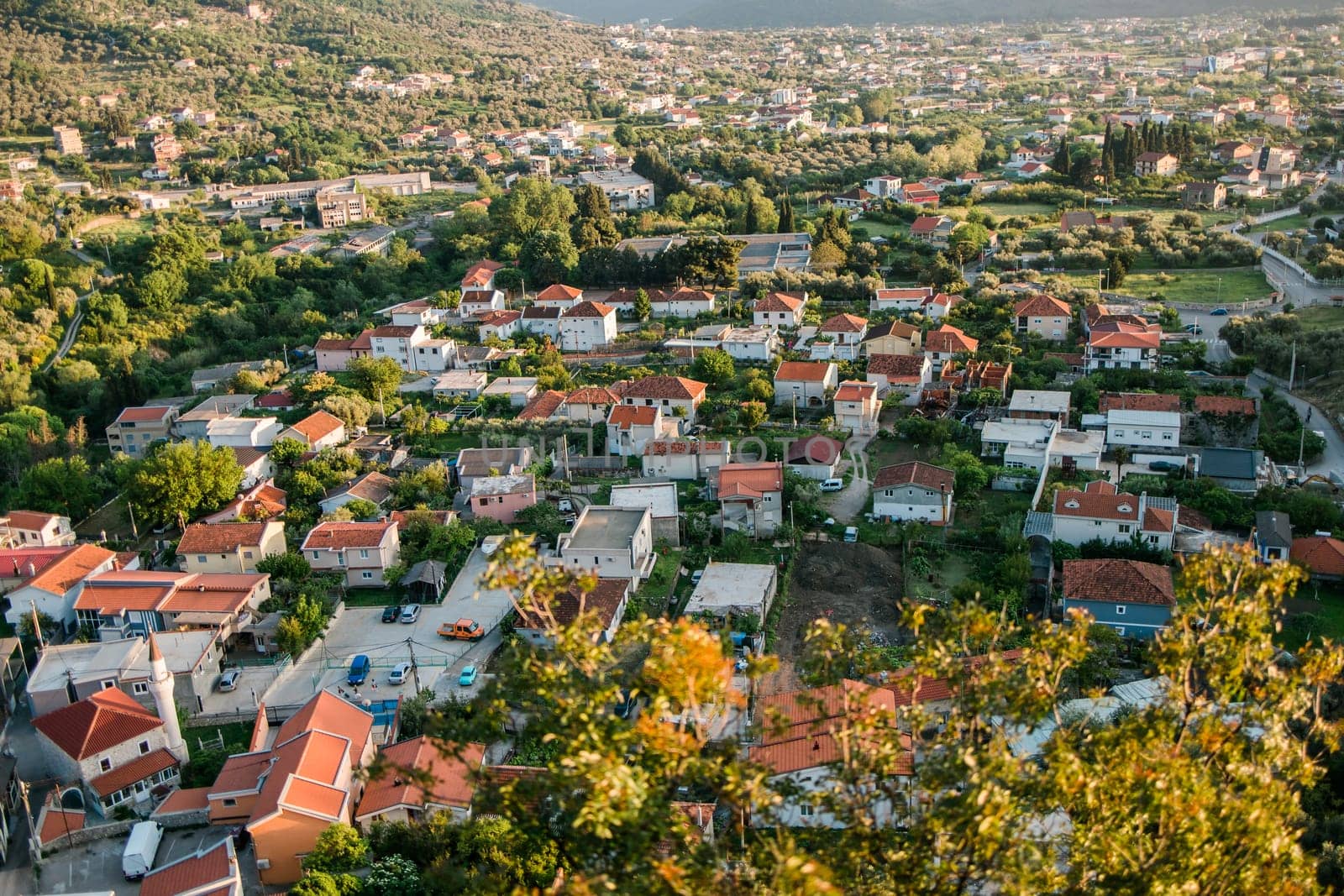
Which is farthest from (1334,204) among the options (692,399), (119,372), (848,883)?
(848,883)

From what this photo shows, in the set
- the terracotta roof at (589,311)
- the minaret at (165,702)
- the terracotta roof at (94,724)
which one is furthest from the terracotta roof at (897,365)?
the terracotta roof at (94,724)

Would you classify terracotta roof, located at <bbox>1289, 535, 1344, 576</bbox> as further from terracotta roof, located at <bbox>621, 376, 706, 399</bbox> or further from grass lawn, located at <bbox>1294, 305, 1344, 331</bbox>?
grass lawn, located at <bbox>1294, 305, 1344, 331</bbox>

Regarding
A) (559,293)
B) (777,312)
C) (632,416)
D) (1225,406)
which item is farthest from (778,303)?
(1225,406)

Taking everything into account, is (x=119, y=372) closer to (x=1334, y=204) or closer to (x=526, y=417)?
(x=526, y=417)

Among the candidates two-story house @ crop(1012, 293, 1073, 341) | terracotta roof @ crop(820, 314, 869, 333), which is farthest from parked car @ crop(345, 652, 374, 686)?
two-story house @ crop(1012, 293, 1073, 341)

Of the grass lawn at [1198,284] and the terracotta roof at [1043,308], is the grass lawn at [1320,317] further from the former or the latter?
the terracotta roof at [1043,308]

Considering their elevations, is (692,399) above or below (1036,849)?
below
